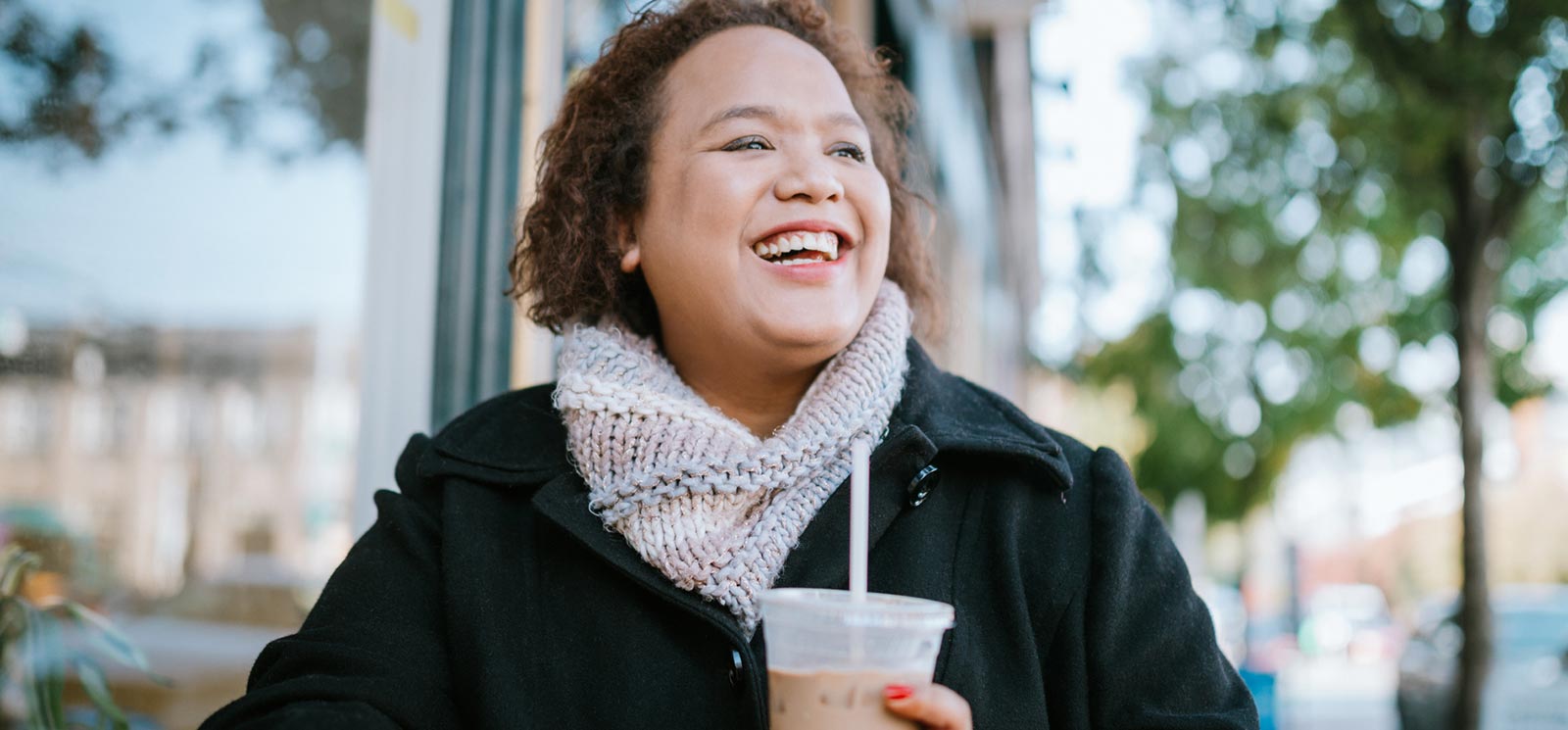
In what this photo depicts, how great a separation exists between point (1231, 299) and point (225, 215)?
903 cm

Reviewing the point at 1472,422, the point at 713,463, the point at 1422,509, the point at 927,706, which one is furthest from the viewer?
the point at 1422,509

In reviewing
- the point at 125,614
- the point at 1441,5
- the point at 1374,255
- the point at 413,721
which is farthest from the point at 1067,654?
the point at 1374,255

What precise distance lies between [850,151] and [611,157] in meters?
0.41

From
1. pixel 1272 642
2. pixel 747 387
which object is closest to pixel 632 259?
pixel 747 387

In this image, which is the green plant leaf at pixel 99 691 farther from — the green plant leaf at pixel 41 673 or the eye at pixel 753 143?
Answer: the eye at pixel 753 143

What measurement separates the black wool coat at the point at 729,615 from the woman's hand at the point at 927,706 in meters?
0.36

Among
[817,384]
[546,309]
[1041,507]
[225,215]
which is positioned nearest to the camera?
[1041,507]

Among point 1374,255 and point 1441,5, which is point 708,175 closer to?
point 1441,5

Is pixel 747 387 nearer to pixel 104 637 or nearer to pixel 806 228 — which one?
pixel 806 228

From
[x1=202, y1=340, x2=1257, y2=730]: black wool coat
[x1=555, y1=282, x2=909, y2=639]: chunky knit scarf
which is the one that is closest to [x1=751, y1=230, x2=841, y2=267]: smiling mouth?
[x1=555, y1=282, x2=909, y2=639]: chunky knit scarf

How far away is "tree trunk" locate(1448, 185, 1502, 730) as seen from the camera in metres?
6.24

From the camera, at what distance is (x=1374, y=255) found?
355 inches

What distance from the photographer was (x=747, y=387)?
193 centimetres

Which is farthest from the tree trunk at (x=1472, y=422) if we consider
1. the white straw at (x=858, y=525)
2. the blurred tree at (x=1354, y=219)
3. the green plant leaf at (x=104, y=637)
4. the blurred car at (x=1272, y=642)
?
the green plant leaf at (x=104, y=637)
